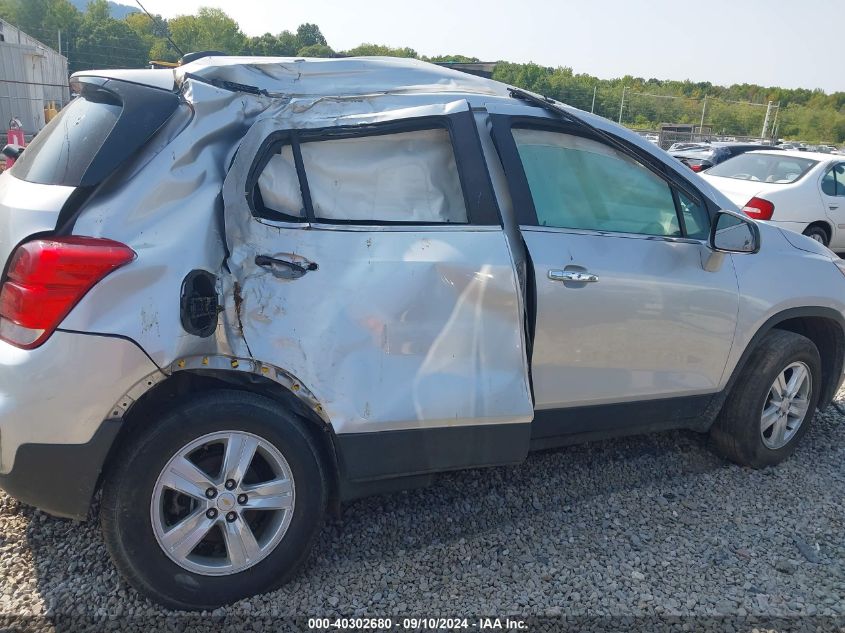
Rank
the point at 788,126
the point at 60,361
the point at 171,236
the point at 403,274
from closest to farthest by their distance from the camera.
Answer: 1. the point at 60,361
2. the point at 171,236
3. the point at 403,274
4. the point at 788,126

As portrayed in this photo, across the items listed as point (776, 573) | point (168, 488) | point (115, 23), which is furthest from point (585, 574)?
point (115, 23)

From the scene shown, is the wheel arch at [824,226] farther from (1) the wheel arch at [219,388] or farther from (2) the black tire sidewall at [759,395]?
(1) the wheel arch at [219,388]

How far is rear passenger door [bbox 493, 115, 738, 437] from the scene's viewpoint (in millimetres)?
3121

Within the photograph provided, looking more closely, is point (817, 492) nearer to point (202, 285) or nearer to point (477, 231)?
point (477, 231)

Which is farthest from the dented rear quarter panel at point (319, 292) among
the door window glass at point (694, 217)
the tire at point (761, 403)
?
the tire at point (761, 403)

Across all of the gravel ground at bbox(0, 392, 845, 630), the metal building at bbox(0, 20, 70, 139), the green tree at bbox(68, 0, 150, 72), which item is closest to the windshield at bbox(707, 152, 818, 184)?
the gravel ground at bbox(0, 392, 845, 630)

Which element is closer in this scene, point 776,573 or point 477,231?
point 477,231

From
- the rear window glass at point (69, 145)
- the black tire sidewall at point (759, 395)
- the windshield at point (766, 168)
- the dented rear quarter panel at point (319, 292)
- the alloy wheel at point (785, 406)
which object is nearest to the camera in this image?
the dented rear quarter panel at point (319, 292)

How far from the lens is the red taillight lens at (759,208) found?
9.52 metres

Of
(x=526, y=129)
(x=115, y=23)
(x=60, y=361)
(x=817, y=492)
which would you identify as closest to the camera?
(x=60, y=361)

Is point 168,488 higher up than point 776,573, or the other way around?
point 168,488

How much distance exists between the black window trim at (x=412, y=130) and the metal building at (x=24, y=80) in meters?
21.9

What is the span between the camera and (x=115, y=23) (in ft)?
156

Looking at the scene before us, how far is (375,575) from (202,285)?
4.59 ft
